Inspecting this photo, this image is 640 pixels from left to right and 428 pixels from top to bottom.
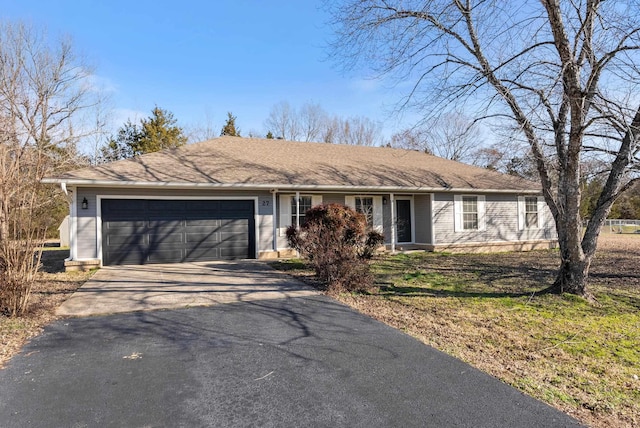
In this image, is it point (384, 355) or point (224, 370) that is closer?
point (224, 370)

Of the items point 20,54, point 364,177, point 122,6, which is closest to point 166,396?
point 122,6

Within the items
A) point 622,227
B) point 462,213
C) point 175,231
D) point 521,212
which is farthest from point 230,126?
point 622,227

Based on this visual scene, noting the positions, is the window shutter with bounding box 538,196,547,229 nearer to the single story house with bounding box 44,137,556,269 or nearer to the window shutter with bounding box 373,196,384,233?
the single story house with bounding box 44,137,556,269

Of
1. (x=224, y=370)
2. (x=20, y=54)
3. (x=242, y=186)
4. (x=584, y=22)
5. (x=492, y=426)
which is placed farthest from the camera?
(x=20, y=54)

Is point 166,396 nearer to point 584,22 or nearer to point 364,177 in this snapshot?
point 584,22

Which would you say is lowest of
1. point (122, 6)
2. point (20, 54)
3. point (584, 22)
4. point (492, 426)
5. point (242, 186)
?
point (492, 426)

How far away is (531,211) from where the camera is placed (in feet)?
52.8

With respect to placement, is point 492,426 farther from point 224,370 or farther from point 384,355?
point 224,370

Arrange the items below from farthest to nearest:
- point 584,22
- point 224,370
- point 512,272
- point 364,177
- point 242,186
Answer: point 364,177 → point 242,186 → point 512,272 → point 584,22 → point 224,370

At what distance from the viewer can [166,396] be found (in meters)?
3.21

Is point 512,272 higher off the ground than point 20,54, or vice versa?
point 20,54

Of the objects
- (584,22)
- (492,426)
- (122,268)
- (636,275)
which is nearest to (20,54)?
(122,268)

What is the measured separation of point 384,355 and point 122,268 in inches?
345

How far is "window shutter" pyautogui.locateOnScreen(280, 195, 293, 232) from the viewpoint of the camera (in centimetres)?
1289
